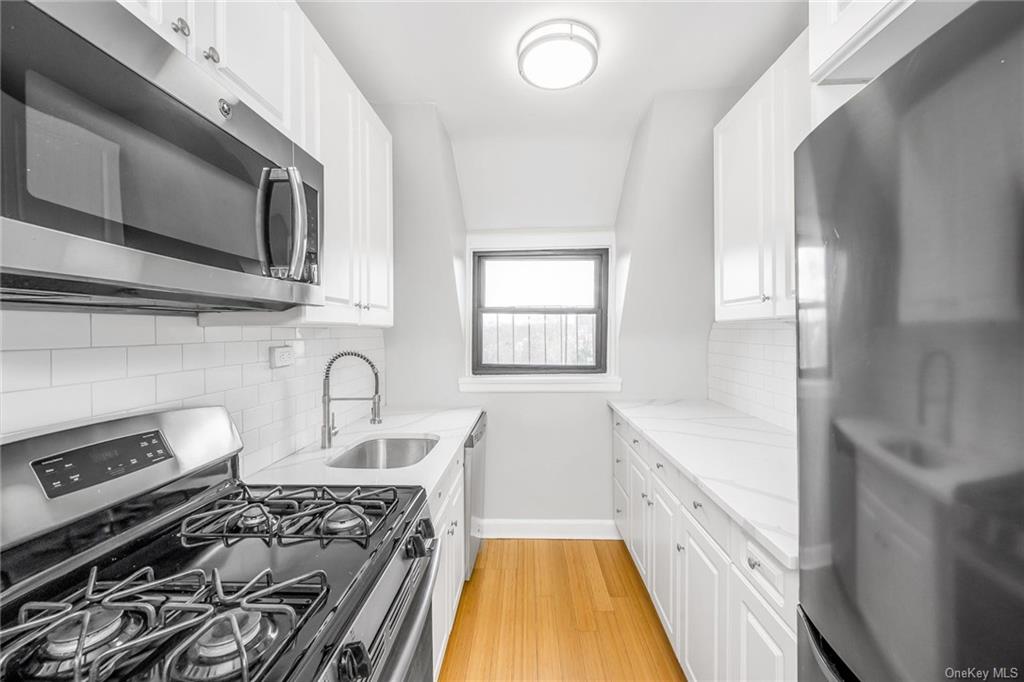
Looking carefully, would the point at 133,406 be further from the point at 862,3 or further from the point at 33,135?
the point at 862,3

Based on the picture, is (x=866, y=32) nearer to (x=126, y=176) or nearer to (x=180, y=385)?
(x=126, y=176)

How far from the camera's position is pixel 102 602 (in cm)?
72

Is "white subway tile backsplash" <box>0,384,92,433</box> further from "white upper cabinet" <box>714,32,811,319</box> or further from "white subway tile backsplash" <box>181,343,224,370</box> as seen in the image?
"white upper cabinet" <box>714,32,811,319</box>

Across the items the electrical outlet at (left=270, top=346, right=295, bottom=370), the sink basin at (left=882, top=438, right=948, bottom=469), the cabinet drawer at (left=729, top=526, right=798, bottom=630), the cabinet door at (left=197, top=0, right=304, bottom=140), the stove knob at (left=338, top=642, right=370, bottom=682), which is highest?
the cabinet door at (left=197, top=0, right=304, bottom=140)

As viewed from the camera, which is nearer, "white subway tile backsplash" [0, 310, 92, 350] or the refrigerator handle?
the refrigerator handle

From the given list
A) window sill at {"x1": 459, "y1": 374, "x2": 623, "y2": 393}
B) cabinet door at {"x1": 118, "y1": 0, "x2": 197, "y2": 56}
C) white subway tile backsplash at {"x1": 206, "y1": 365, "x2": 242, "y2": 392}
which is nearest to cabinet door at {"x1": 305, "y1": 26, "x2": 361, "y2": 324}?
white subway tile backsplash at {"x1": 206, "y1": 365, "x2": 242, "y2": 392}

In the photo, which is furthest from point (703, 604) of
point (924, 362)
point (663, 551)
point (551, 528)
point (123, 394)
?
point (123, 394)

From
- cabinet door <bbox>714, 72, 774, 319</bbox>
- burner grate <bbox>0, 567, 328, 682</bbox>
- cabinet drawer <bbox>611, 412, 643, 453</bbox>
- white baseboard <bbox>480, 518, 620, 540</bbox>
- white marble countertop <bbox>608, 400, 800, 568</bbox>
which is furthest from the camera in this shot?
white baseboard <bbox>480, 518, 620, 540</bbox>

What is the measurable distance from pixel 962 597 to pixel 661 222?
7.70 ft

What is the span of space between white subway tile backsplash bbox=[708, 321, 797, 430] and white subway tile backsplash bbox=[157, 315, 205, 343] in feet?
6.85

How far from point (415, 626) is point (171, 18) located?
4.42ft

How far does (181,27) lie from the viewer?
85 cm

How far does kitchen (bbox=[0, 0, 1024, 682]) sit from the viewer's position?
498 millimetres

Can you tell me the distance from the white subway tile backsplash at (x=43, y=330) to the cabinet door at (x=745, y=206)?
203 cm
